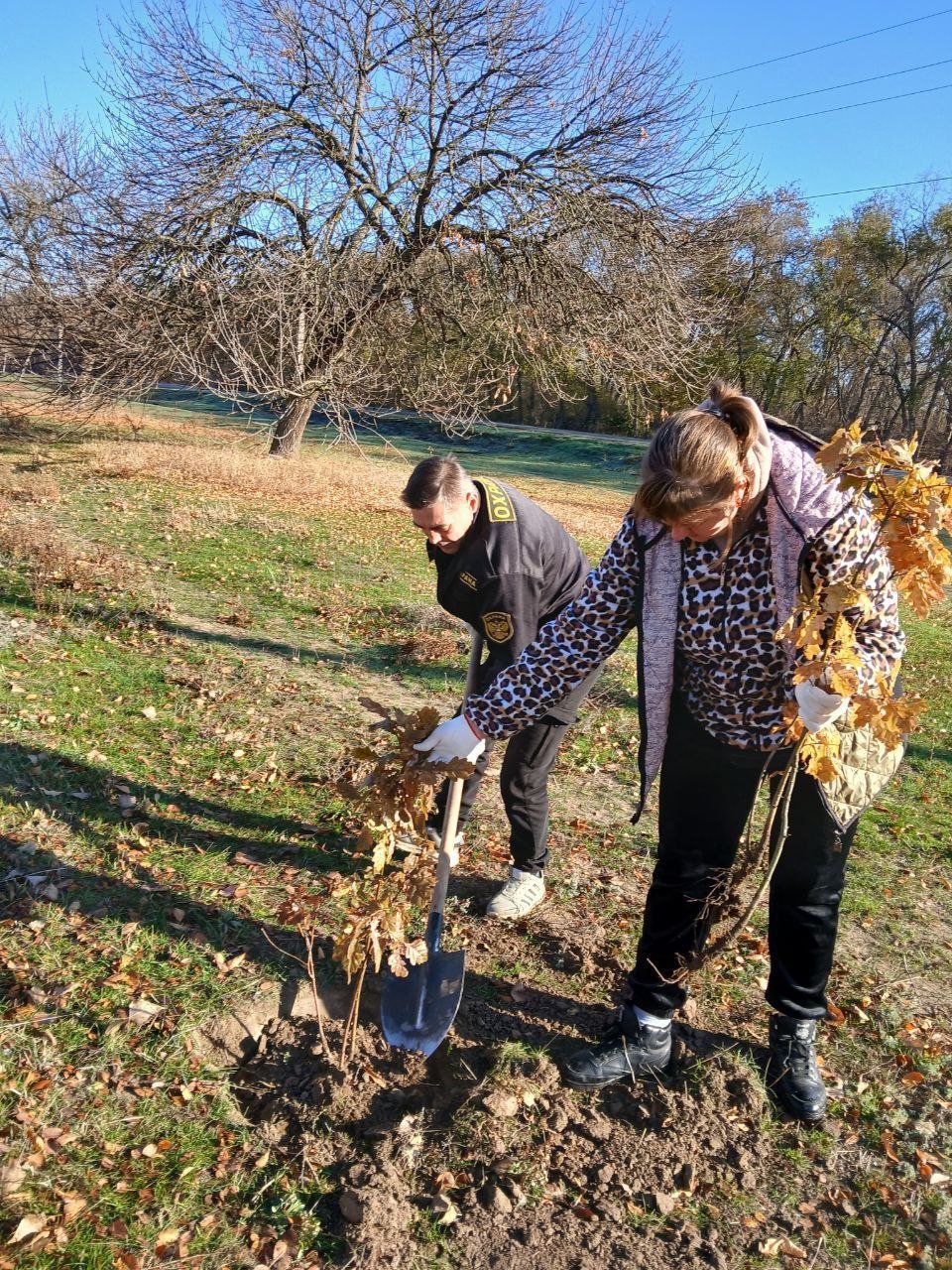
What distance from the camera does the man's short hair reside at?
117 inches

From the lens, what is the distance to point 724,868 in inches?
96.9

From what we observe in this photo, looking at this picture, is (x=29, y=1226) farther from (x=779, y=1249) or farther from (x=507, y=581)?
(x=507, y=581)

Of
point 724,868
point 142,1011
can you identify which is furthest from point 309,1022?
point 724,868

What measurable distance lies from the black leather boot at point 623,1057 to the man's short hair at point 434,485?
5.70 feet

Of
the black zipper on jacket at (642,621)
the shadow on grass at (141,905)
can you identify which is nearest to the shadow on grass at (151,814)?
the shadow on grass at (141,905)

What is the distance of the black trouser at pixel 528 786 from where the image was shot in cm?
327

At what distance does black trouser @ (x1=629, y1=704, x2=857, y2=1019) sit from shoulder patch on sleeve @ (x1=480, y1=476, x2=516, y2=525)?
1.07 m

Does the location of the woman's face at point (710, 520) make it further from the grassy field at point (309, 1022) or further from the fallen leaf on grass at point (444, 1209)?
the fallen leaf on grass at point (444, 1209)

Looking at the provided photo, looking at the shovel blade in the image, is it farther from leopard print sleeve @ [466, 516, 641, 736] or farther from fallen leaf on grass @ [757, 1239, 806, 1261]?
fallen leaf on grass @ [757, 1239, 806, 1261]

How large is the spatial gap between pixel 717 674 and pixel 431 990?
4.60 feet

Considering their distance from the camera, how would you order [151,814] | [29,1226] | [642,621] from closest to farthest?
[29,1226], [642,621], [151,814]

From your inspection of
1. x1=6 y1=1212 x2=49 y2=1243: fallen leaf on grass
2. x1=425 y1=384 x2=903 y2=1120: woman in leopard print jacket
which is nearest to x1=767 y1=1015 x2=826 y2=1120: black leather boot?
x1=425 y1=384 x2=903 y2=1120: woman in leopard print jacket

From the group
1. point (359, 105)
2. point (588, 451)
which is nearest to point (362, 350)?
point (359, 105)

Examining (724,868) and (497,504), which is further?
(497,504)
